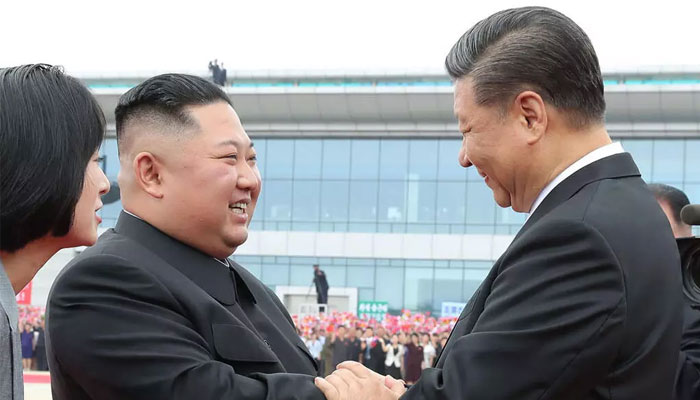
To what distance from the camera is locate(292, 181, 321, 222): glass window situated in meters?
39.2

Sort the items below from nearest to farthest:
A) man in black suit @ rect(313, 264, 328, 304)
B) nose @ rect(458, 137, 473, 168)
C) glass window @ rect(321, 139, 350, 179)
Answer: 1. nose @ rect(458, 137, 473, 168)
2. man in black suit @ rect(313, 264, 328, 304)
3. glass window @ rect(321, 139, 350, 179)

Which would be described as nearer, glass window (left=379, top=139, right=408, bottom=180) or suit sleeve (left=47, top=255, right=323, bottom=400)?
suit sleeve (left=47, top=255, right=323, bottom=400)

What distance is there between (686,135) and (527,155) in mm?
34404

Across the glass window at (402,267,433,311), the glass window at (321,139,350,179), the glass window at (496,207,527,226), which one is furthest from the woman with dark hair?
the glass window at (321,139,350,179)

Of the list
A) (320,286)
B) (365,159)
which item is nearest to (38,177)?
(320,286)

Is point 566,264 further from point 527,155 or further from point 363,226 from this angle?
point 363,226

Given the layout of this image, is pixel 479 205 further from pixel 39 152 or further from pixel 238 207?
pixel 39 152

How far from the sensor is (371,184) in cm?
3891

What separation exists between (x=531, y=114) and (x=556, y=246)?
393mm

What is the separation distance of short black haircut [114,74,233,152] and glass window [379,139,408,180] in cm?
3507

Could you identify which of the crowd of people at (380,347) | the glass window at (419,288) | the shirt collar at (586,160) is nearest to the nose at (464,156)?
the shirt collar at (586,160)

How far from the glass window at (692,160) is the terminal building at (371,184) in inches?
2.1

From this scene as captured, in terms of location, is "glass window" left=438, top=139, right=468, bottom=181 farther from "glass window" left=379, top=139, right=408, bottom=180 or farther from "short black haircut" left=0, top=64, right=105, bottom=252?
"short black haircut" left=0, top=64, right=105, bottom=252

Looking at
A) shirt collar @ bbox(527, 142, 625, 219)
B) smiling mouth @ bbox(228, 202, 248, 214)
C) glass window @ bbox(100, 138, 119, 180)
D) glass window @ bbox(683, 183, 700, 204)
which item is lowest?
glass window @ bbox(683, 183, 700, 204)
